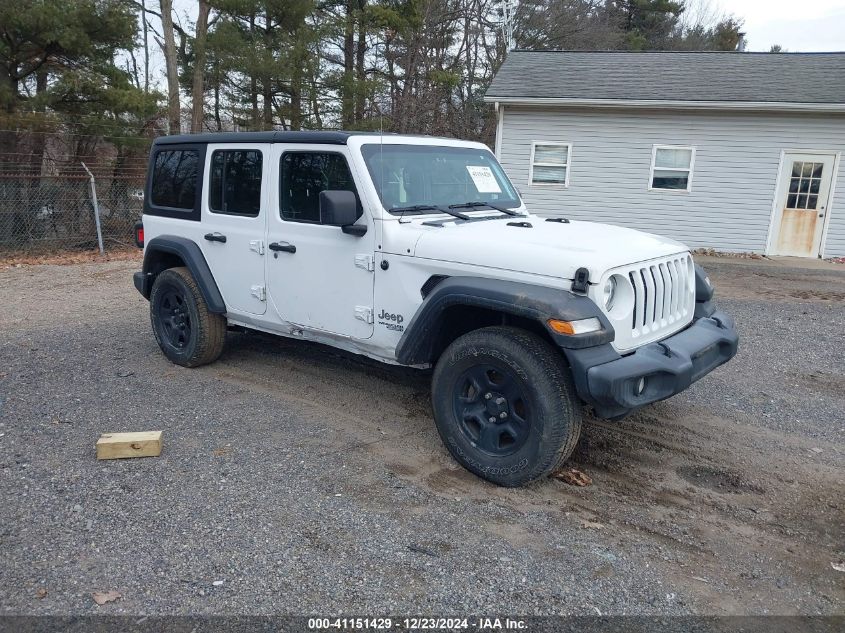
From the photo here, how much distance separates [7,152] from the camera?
41.1 ft

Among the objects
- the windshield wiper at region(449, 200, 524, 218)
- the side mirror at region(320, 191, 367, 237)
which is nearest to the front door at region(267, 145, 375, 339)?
the side mirror at region(320, 191, 367, 237)

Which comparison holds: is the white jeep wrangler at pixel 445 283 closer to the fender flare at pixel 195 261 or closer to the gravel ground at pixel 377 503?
the fender flare at pixel 195 261

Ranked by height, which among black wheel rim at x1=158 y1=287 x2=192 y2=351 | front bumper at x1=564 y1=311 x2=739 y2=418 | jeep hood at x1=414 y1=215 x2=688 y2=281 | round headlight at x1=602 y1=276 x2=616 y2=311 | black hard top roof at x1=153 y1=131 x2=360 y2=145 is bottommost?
black wheel rim at x1=158 y1=287 x2=192 y2=351

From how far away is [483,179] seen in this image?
16.5ft

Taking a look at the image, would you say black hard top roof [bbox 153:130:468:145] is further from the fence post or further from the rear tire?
the fence post

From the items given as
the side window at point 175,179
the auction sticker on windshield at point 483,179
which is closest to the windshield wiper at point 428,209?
the auction sticker on windshield at point 483,179

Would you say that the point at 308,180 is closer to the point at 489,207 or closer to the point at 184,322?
the point at 489,207

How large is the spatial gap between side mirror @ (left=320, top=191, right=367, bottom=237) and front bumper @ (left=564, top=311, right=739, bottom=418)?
1.63 metres

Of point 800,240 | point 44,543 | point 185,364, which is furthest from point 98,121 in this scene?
point 800,240

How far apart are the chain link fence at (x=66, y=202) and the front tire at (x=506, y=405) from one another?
34.2 ft

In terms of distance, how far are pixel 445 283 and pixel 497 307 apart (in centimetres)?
40

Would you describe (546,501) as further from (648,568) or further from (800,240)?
(800,240)

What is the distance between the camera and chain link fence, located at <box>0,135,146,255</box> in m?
12.3

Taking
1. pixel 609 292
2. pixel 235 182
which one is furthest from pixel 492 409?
pixel 235 182
